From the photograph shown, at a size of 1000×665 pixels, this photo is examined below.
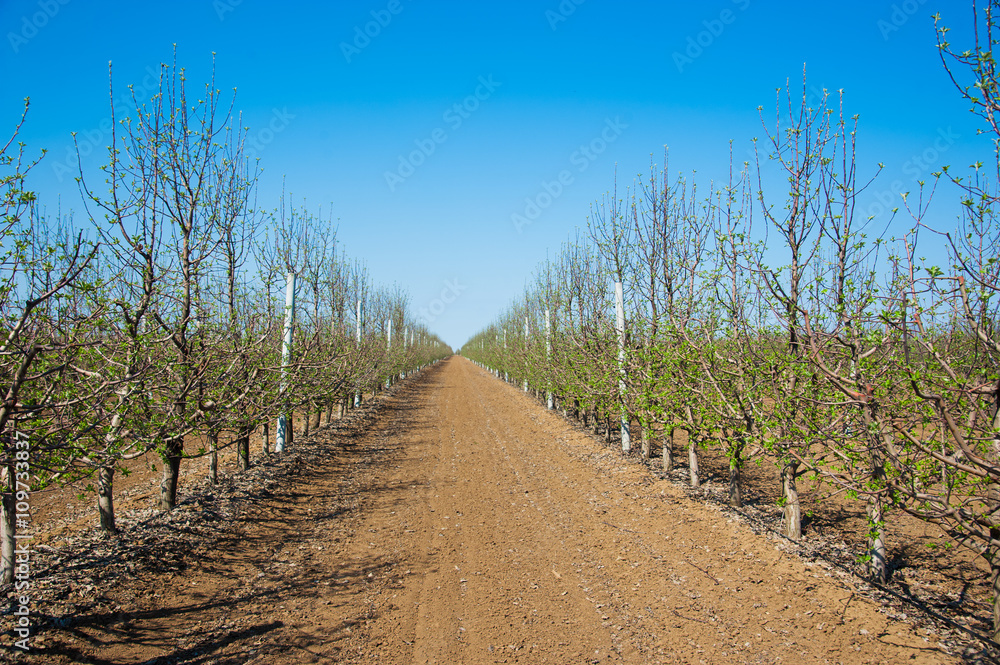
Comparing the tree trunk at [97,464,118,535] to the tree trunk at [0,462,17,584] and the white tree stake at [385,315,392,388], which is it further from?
the white tree stake at [385,315,392,388]

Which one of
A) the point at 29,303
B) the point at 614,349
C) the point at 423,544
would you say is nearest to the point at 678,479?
the point at 614,349

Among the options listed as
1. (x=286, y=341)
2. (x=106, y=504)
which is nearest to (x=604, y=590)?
(x=106, y=504)

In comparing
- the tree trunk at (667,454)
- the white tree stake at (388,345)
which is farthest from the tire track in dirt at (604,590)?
the white tree stake at (388,345)

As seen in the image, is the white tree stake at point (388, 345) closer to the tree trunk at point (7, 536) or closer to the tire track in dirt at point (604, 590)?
the tire track in dirt at point (604, 590)

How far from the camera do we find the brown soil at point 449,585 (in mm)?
4070

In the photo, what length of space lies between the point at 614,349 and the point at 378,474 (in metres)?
5.57

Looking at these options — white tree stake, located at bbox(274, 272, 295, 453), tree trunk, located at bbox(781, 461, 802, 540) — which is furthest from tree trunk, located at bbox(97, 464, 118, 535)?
tree trunk, located at bbox(781, 461, 802, 540)

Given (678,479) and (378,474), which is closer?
(678,479)

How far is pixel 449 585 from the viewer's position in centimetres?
518

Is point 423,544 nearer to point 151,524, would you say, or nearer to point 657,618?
point 657,618

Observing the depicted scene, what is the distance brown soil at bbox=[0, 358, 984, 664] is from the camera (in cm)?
407

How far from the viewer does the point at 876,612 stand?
14.9 feet

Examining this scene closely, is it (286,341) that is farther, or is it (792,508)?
(286,341)

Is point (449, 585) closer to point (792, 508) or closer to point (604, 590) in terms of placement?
point (604, 590)
